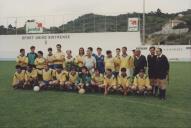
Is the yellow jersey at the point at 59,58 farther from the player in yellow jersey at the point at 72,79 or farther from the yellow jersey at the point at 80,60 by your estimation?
the player in yellow jersey at the point at 72,79

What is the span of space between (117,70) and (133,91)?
1.25m

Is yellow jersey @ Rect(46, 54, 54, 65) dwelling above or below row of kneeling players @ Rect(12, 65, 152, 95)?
above

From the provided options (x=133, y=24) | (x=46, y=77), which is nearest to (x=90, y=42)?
(x=133, y=24)

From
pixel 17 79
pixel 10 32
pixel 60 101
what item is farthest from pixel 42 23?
pixel 60 101

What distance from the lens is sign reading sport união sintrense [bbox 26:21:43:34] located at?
38844mm

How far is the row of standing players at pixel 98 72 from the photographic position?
13.4 metres

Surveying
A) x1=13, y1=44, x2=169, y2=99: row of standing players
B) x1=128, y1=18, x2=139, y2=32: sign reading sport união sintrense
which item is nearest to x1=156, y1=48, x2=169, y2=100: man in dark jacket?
x1=13, y1=44, x2=169, y2=99: row of standing players

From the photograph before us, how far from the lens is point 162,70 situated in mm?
13141

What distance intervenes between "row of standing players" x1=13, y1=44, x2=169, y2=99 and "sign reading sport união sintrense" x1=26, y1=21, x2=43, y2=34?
23.3 m

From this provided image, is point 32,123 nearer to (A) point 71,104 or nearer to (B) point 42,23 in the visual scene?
(A) point 71,104

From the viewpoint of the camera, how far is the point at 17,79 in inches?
613

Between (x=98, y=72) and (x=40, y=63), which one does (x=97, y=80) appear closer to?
(x=98, y=72)

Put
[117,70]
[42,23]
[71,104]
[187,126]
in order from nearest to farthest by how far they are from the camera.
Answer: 1. [187,126]
2. [71,104]
3. [117,70]
4. [42,23]

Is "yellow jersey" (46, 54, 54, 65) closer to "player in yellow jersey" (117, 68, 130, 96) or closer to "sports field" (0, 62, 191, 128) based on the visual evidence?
"sports field" (0, 62, 191, 128)
